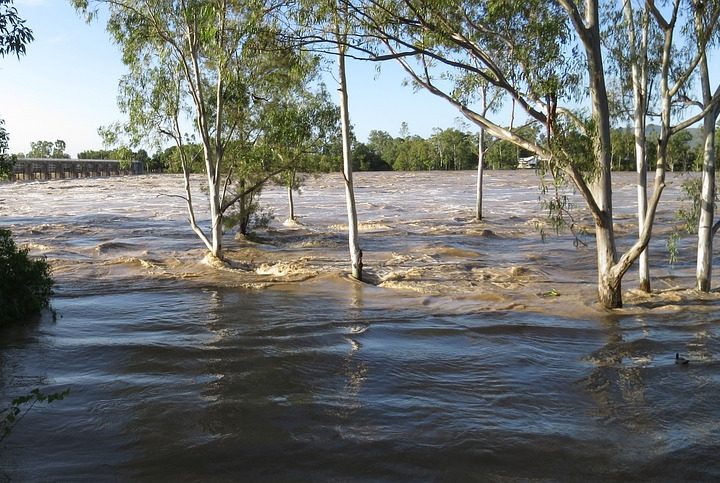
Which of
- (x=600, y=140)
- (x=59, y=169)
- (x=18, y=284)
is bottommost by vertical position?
(x=18, y=284)

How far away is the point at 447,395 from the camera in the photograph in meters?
7.50

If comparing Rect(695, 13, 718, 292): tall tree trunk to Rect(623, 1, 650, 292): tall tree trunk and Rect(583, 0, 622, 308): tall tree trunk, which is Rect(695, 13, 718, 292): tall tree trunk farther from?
Rect(583, 0, 622, 308): tall tree trunk

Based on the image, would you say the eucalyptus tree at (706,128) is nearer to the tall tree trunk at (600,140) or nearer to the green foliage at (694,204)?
the green foliage at (694,204)

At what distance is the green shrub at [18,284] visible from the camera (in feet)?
35.0

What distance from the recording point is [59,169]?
328 ft

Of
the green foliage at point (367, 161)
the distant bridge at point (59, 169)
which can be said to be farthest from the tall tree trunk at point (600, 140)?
the green foliage at point (367, 161)

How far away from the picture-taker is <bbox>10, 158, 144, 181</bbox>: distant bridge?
294 feet

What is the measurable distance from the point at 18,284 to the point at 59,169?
97388 millimetres

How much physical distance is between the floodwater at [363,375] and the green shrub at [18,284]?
0.59m

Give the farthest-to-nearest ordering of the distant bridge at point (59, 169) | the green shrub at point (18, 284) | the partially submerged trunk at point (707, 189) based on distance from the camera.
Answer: the distant bridge at point (59, 169) < the partially submerged trunk at point (707, 189) < the green shrub at point (18, 284)

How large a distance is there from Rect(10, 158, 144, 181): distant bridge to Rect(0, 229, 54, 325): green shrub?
72.0 metres

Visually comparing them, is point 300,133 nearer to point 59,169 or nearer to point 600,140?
point 600,140

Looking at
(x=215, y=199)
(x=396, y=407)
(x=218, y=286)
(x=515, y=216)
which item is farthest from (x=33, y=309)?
(x=515, y=216)

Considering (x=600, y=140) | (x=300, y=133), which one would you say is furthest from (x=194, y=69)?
(x=600, y=140)
